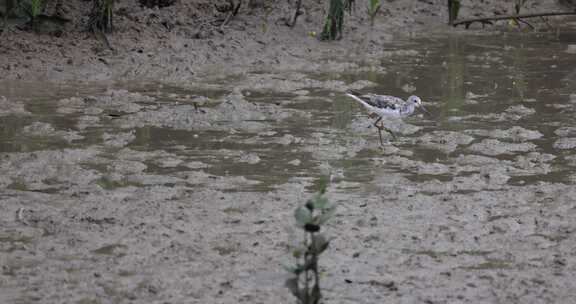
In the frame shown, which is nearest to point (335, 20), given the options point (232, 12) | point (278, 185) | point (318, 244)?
point (232, 12)

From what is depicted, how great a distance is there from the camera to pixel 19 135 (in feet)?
30.1

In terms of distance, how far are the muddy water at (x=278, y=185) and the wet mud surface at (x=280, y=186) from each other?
20 mm

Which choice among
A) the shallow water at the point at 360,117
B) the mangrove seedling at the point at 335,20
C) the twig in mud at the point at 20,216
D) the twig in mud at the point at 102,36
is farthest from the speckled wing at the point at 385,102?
the twig in mud at the point at 102,36

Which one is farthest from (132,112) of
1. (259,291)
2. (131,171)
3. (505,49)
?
→ (505,49)

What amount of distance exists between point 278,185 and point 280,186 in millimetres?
36

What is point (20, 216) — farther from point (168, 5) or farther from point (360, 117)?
point (168, 5)

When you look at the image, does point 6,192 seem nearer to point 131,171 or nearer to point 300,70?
point 131,171

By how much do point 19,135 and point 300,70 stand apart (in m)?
4.22

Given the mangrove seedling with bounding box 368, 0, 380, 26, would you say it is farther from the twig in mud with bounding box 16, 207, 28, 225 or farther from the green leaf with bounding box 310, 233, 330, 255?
the green leaf with bounding box 310, 233, 330, 255

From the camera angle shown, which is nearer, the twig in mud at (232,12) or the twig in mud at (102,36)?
the twig in mud at (102,36)

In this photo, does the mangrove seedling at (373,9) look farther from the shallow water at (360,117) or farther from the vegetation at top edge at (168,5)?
the shallow water at (360,117)

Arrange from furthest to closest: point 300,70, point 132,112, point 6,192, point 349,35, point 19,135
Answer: point 349,35 → point 300,70 → point 132,112 → point 19,135 → point 6,192

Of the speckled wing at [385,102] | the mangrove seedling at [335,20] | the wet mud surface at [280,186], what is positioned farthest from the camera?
the mangrove seedling at [335,20]

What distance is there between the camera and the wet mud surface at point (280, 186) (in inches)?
237
